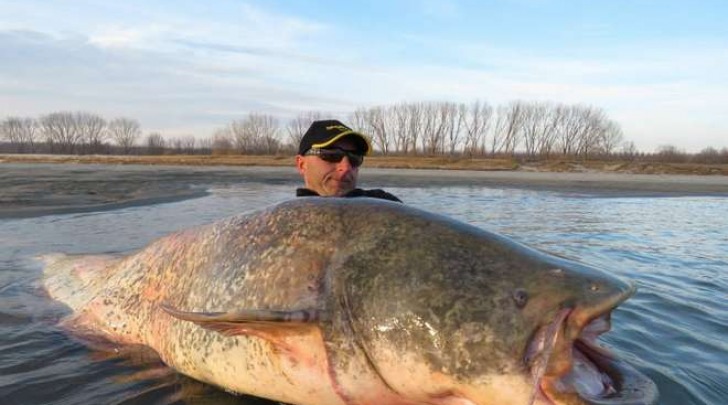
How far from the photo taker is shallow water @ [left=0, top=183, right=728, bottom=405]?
3.17 m

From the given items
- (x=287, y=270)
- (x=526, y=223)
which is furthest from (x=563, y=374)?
(x=526, y=223)

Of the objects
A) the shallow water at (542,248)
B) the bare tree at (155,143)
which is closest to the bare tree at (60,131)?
the bare tree at (155,143)

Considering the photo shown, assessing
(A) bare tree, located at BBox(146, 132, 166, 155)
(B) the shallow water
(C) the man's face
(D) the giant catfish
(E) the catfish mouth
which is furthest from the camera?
(A) bare tree, located at BBox(146, 132, 166, 155)

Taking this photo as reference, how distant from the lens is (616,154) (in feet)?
269

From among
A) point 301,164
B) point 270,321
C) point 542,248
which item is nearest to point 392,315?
point 270,321

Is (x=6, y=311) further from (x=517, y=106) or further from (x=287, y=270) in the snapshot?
(x=517, y=106)

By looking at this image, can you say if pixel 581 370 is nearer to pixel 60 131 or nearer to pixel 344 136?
pixel 344 136

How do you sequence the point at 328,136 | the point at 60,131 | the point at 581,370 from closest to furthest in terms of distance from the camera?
the point at 581,370 < the point at 328,136 < the point at 60,131

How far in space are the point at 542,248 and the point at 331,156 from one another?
1777 millimetres

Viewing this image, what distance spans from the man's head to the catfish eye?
2043 mm

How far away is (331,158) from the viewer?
13.0 feet

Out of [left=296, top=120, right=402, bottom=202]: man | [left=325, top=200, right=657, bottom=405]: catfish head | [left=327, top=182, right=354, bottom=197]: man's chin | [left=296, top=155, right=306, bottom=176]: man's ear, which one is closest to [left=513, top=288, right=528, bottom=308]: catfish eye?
[left=325, top=200, right=657, bottom=405]: catfish head

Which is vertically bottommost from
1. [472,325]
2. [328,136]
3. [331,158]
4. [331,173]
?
[472,325]

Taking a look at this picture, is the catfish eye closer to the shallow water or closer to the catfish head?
the catfish head
